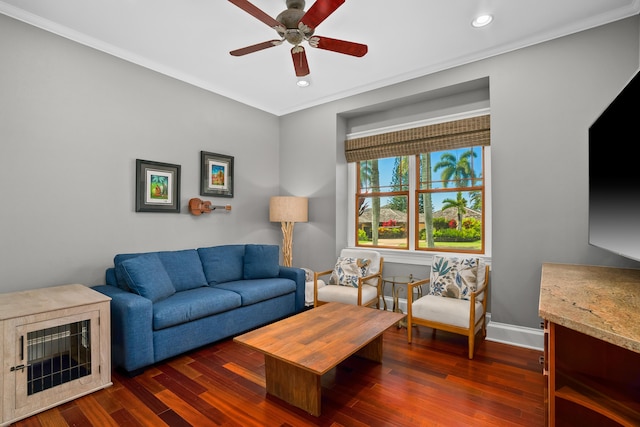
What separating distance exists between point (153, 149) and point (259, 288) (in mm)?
1965

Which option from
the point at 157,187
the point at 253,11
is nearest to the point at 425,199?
the point at 253,11

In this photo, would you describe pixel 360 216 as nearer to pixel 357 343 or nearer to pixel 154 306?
pixel 357 343

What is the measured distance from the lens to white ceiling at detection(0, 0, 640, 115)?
8.51 ft

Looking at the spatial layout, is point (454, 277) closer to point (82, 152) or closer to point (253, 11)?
point (253, 11)

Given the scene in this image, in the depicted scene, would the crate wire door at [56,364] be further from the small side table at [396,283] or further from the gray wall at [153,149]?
the small side table at [396,283]

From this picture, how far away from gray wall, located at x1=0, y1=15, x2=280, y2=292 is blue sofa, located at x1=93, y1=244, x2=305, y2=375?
0.35 meters

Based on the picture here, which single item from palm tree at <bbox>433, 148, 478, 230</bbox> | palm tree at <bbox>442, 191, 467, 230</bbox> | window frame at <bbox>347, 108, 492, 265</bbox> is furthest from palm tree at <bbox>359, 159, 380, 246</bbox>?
palm tree at <bbox>442, 191, 467, 230</bbox>

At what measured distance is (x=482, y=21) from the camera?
277 centimetres

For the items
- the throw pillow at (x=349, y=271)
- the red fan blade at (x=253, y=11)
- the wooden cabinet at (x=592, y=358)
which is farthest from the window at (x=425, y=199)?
the red fan blade at (x=253, y=11)

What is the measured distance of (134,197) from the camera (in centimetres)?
340

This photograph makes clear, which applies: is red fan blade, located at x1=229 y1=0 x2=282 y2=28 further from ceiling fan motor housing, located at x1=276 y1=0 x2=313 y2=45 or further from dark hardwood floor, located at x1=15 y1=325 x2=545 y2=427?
dark hardwood floor, located at x1=15 y1=325 x2=545 y2=427

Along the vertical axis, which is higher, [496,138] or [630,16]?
[630,16]

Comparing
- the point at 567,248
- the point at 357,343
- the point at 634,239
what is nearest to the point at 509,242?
the point at 567,248

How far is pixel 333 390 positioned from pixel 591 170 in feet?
8.11
